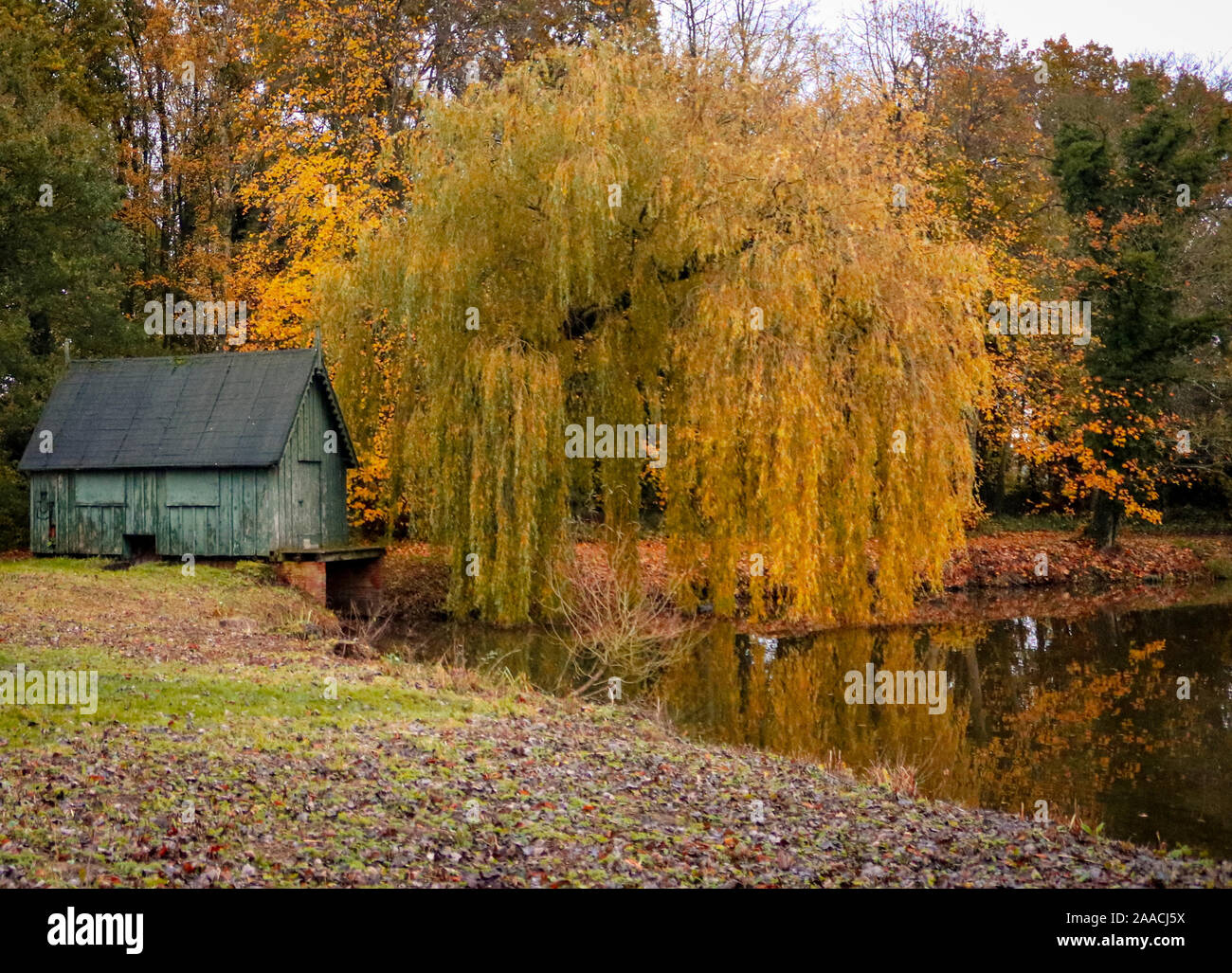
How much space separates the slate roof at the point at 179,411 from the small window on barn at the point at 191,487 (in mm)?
284

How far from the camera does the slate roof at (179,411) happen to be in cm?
2206

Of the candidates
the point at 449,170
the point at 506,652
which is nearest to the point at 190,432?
the point at 449,170

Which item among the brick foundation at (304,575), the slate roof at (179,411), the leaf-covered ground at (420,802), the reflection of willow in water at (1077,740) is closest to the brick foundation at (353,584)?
the brick foundation at (304,575)

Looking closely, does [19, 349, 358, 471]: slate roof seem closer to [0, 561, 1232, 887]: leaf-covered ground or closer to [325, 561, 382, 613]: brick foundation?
[325, 561, 382, 613]: brick foundation

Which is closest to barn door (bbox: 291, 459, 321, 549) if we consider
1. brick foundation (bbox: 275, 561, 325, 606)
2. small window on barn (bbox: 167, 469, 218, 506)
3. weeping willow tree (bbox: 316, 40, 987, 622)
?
brick foundation (bbox: 275, 561, 325, 606)

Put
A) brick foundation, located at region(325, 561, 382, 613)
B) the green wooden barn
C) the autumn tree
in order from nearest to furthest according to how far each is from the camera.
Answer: the green wooden barn
brick foundation, located at region(325, 561, 382, 613)
the autumn tree

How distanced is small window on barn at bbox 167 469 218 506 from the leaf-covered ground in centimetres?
899

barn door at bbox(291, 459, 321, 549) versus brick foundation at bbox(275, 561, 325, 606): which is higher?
barn door at bbox(291, 459, 321, 549)

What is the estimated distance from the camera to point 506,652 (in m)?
17.5

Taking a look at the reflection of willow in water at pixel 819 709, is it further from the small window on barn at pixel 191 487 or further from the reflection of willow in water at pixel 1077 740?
the small window on barn at pixel 191 487

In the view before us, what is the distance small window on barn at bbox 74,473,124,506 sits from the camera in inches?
906

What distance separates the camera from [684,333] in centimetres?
1775
